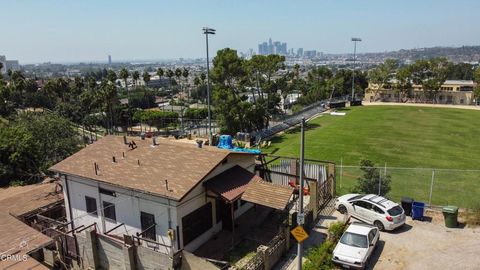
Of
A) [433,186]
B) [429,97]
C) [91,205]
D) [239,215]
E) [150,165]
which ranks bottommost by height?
[239,215]

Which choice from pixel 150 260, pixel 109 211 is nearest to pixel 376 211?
pixel 150 260

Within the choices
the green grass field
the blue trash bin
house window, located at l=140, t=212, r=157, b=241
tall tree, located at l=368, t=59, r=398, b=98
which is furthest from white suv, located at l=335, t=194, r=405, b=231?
tall tree, located at l=368, t=59, r=398, b=98

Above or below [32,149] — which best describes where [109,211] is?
below

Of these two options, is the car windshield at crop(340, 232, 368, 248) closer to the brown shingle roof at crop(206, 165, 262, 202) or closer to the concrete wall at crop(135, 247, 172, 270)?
the brown shingle roof at crop(206, 165, 262, 202)

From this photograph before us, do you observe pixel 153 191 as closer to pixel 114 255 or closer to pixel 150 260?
pixel 150 260

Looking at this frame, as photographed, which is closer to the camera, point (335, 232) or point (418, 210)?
point (335, 232)

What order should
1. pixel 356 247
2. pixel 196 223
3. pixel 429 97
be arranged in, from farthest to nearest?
pixel 429 97 → pixel 196 223 → pixel 356 247
